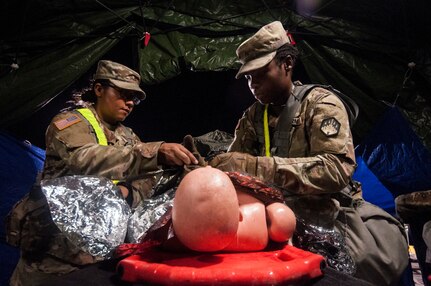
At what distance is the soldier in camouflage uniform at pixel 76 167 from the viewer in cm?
147

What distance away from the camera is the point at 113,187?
145 centimetres

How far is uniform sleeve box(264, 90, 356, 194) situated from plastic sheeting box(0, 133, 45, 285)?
6.73 feet

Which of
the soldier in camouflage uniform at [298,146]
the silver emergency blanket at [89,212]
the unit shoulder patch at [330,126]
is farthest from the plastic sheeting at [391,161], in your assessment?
the silver emergency blanket at [89,212]

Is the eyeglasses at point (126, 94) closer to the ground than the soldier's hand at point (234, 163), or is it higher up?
higher up

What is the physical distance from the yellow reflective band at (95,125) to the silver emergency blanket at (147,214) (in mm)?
893

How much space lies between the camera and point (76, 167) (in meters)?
1.77

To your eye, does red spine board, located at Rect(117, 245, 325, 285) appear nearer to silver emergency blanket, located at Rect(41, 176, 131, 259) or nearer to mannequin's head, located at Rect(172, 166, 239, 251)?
mannequin's head, located at Rect(172, 166, 239, 251)

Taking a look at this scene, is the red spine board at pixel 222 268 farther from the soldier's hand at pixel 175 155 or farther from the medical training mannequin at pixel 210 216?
the soldier's hand at pixel 175 155

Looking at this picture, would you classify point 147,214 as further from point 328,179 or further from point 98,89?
point 98,89

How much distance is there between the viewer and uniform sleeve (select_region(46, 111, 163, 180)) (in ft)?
4.89

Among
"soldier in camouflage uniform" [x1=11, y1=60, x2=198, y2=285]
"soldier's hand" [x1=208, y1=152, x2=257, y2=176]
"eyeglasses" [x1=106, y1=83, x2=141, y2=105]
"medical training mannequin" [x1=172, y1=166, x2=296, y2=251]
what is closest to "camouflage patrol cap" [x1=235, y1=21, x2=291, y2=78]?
"soldier's hand" [x1=208, y1=152, x2=257, y2=176]

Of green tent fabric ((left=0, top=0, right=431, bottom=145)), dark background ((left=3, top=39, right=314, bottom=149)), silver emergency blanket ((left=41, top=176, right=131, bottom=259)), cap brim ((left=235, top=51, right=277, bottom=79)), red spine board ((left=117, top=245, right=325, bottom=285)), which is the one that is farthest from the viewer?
dark background ((left=3, top=39, right=314, bottom=149))

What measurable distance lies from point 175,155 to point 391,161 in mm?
2226

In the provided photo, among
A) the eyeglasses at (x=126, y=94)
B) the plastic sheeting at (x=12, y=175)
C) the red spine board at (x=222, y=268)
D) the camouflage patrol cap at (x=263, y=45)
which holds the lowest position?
the plastic sheeting at (x=12, y=175)
